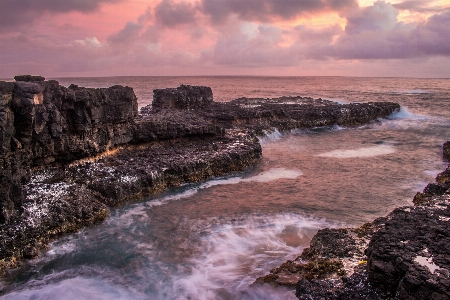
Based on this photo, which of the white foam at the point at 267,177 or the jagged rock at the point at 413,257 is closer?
the jagged rock at the point at 413,257

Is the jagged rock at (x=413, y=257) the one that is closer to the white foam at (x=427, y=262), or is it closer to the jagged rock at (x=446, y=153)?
the white foam at (x=427, y=262)

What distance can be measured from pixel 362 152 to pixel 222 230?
58.0ft

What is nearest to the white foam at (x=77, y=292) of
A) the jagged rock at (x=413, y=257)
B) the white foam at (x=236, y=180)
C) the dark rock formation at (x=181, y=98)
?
the white foam at (x=236, y=180)

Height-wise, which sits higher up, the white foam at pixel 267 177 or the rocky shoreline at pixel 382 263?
the rocky shoreline at pixel 382 263

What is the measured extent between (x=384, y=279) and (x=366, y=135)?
1183 inches

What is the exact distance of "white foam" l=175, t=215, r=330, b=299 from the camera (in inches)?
420

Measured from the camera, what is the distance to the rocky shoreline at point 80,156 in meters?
13.3

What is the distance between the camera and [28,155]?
16.2 metres

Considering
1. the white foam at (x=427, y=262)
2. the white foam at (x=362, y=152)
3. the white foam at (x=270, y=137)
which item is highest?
the white foam at (x=427, y=262)

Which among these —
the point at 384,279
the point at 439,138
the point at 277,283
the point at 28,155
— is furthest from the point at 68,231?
the point at 439,138

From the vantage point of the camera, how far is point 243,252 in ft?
41.2

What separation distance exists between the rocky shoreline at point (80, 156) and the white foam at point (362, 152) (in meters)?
6.50

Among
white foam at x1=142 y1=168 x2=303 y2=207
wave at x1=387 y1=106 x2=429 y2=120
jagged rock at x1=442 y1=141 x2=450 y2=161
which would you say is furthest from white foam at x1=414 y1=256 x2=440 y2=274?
wave at x1=387 y1=106 x2=429 y2=120

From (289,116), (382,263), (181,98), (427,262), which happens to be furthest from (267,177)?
(181,98)
